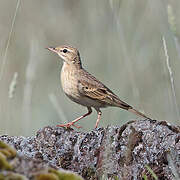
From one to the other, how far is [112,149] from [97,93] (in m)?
2.65

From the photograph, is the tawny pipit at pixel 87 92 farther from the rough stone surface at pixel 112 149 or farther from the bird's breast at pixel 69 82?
the rough stone surface at pixel 112 149

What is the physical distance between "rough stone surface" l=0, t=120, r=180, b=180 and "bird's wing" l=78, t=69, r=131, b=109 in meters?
2.29

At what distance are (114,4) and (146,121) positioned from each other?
70.4 inches

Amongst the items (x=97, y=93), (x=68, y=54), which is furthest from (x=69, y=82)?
(x=68, y=54)

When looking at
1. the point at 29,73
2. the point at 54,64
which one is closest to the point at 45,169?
the point at 29,73

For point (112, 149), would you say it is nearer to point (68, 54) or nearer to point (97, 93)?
point (97, 93)

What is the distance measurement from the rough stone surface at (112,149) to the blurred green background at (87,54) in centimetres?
336

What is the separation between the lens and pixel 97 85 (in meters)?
6.06

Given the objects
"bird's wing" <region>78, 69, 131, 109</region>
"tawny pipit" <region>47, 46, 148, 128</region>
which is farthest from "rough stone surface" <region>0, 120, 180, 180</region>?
"bird's wing" <region>78, 69, 131, 109</region>

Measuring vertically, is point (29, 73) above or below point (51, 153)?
above

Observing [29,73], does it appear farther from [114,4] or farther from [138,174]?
[138,174]

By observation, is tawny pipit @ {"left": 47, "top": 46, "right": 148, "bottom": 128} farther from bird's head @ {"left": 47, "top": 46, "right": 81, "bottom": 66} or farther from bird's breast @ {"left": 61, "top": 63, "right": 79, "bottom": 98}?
bird's head @ {"left": 47, "top": 46, "right": 81, "bottom": 66}

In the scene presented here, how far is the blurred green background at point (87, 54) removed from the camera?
7.54 meters

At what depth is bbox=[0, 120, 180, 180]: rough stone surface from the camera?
3.21 metres
